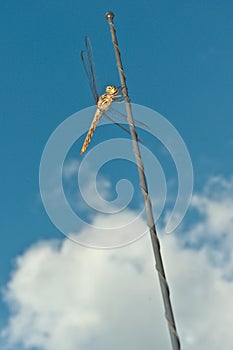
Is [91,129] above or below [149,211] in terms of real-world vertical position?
above

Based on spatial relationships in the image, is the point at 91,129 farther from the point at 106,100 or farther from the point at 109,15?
the point at 109,15

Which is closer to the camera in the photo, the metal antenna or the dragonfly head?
the metal antenna

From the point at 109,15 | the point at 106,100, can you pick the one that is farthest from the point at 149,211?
the point at 109,15

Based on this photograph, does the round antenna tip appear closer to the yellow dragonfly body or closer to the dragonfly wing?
the yellow dragonfly body

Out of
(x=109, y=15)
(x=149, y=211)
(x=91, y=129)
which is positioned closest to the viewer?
(x=149, y=211)

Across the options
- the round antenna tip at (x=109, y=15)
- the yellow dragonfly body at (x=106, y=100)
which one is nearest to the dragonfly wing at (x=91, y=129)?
the yellow dragonfly body at (x=106, y=100)

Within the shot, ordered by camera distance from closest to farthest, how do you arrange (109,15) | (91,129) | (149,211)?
(149,211)
(109,15)
(91,129)

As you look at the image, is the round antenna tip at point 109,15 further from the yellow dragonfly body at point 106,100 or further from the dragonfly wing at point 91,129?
the dragonfly wing at point 91,129

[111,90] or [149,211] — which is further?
[111,90]

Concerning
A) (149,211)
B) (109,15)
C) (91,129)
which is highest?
(109,15)

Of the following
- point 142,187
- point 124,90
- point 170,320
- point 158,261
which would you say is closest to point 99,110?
point 124,90

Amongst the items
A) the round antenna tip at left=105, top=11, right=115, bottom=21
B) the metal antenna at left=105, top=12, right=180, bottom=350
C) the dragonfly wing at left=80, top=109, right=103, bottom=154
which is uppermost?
the round antenna tip at left=105, top=11, right=115, bottom=21

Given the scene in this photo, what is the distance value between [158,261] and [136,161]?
1.18m

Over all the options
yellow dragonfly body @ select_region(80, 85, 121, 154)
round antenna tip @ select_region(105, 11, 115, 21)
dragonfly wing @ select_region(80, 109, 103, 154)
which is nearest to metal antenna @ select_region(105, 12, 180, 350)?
round antenna tip @ select_region(105, 11, 115, 21)
